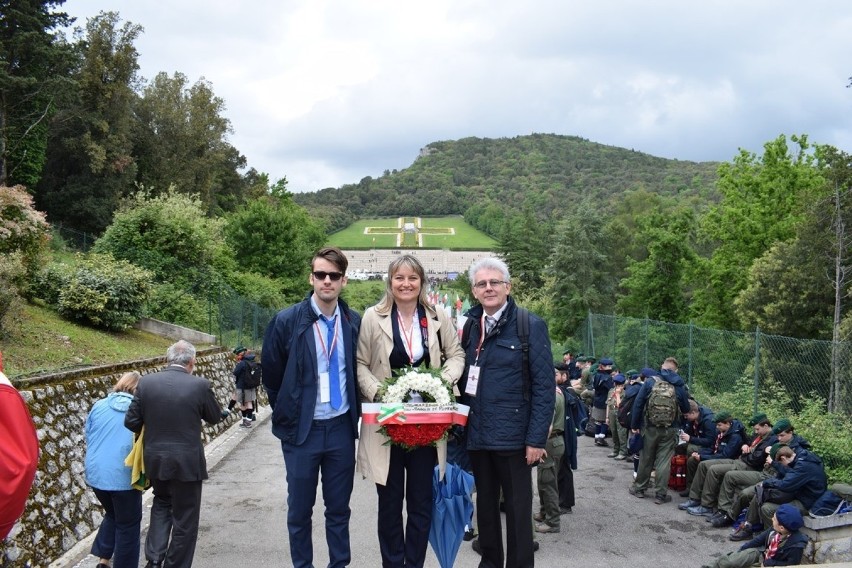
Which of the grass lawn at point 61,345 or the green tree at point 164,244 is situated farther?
the green tree at point 164,244

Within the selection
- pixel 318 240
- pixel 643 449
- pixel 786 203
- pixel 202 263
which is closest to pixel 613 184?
pixel 318 240

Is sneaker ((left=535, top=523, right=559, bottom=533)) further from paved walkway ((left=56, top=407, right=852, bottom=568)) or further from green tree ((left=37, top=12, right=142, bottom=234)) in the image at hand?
green tree ((left=37, top=12, right=142, bottom=234))

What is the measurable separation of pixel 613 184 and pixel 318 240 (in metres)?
112

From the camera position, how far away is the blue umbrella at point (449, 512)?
5.03 meters

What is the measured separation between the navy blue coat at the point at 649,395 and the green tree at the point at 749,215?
27464 millimetres

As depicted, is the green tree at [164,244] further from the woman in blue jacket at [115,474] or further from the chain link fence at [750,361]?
the woman in blue jacket at [115,474]

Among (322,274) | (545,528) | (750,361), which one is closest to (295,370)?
(322,274)

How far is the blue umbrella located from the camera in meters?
5.03

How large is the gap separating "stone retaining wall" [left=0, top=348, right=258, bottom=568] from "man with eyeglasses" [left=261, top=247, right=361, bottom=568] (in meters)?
2.53

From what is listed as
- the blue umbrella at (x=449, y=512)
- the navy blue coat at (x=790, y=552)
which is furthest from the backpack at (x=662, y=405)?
the blue umbrella at (x=449, y=512)

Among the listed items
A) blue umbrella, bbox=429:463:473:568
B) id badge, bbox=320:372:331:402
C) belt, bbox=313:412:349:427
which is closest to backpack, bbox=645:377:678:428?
blue umbrella, bbox=429:463:473:568

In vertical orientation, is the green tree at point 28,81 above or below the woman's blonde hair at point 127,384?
above

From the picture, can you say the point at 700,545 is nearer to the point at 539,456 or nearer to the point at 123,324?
the point at 539,456

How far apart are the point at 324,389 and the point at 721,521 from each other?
6.09 meters
